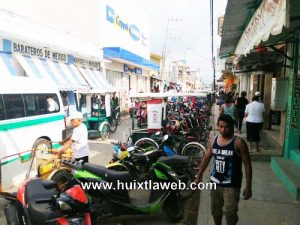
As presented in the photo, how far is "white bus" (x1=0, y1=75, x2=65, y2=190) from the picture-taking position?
21.1 ft

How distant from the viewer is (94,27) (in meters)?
22.4

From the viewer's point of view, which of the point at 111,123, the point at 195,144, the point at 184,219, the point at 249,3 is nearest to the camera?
the point at 184,219

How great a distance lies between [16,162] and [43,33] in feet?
36.0

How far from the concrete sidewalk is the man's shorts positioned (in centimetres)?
97

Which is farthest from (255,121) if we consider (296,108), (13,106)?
(13,106)

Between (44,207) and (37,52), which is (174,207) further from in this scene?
(37,52)

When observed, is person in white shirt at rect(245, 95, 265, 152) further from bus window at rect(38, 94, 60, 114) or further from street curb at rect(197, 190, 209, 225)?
bus window at rect(38, 94, 60, 114)

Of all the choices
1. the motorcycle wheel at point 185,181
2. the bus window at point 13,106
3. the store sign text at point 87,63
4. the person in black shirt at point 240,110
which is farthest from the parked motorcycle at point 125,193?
the store sign text at point 87,63

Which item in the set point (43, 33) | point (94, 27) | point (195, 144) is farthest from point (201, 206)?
point (94, 27)

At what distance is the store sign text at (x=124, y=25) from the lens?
78.9 feet

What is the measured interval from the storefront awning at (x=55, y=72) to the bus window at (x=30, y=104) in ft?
20.4

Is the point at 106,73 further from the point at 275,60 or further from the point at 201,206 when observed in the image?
the point at 201,206

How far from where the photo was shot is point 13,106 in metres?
7.11

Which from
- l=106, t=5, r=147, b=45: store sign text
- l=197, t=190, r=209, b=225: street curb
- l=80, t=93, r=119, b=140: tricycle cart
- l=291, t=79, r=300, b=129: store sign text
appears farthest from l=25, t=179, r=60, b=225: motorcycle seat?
l=106, t=5, r=147, b=45: store sign text
